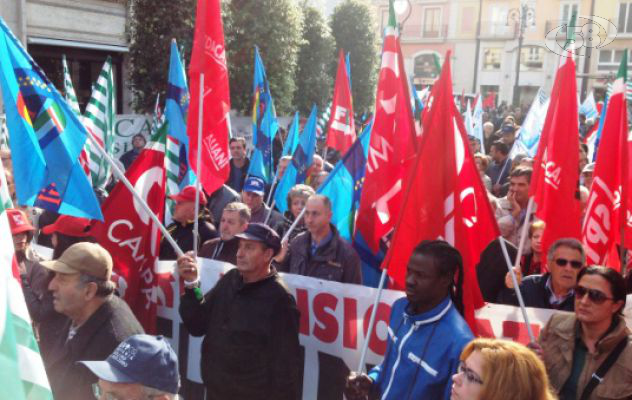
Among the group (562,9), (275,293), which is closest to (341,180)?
(275,293)

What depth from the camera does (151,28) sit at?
14688mm

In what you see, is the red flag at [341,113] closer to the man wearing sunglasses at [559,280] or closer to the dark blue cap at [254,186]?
the dark blue cap at [254,186]

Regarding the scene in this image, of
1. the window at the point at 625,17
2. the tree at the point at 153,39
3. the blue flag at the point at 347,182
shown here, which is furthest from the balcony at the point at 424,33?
the blue flag at the point at 347,182

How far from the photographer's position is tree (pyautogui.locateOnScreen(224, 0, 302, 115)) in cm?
1614

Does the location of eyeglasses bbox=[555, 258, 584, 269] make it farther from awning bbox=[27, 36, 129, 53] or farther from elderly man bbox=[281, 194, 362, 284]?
awning bbox=[27, 36, 129, 53]

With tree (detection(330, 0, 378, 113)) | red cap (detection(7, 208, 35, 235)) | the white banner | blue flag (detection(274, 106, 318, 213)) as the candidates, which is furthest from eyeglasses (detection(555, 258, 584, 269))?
tree (detection(330, 0, 378, 113))

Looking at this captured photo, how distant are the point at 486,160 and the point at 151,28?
958 cm

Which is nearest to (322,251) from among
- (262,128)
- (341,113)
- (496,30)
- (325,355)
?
(325,355)

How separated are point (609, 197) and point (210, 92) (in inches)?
116

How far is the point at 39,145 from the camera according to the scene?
3.52 meters

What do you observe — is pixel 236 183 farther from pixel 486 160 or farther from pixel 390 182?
pixel 390 182

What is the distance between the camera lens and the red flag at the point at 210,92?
16.1 feet

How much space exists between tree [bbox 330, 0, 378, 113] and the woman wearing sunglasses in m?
22.4

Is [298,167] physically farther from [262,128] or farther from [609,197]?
[609,197]
